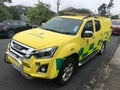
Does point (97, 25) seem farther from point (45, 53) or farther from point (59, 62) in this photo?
point (45, 53)

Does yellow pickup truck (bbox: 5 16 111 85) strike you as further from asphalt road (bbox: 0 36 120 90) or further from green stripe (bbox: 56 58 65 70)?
asphalt road (bbox: 0 36 120 90)

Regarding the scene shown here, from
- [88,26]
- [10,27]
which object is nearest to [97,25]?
[88,26]

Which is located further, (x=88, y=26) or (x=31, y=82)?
(x=88, y=26)

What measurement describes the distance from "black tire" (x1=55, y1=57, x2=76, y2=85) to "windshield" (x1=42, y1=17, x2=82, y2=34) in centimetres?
96

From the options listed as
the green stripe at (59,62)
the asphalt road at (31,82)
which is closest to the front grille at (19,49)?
the green stripe at (59,62)

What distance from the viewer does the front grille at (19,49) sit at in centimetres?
446

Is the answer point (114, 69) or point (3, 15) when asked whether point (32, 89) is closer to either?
point (114, 69)

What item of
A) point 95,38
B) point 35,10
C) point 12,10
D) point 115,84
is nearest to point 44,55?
point 115,84

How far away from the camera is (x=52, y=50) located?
14.4 feet

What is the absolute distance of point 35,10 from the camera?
41.5 meters

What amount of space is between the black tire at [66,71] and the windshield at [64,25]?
Answer: 0.96m

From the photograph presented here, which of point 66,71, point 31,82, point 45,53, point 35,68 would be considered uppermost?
point 45,53

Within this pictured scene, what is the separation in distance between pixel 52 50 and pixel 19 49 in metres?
0.89

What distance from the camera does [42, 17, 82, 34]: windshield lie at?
18.6 ft
